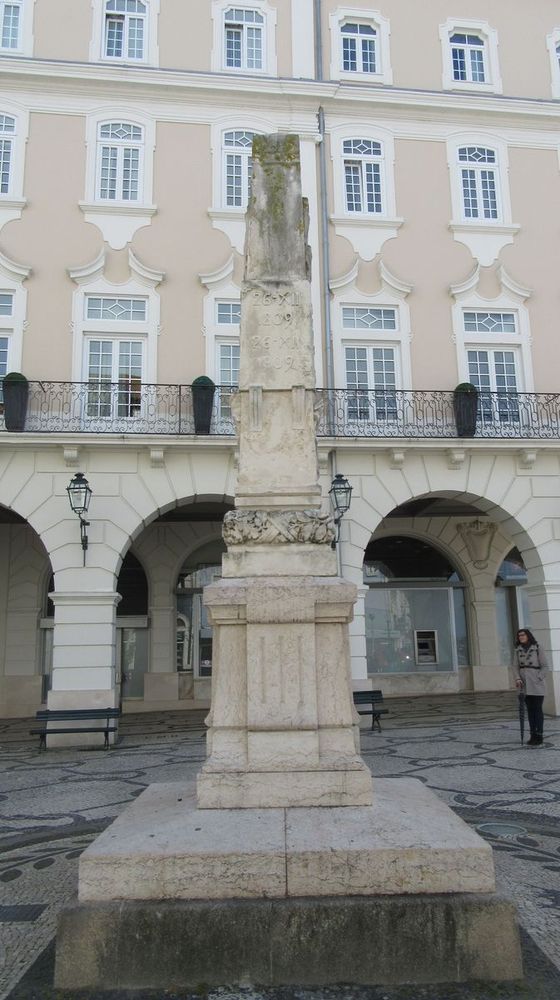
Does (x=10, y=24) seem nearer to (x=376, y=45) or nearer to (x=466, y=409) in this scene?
(x=376, y=45)

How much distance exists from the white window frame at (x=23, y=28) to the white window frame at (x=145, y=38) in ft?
4.17

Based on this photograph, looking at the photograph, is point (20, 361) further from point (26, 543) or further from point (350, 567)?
point (350, 567)

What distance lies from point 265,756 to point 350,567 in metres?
9.87

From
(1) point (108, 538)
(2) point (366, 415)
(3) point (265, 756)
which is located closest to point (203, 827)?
(3) point (265, 756)

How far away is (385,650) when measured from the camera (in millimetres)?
19703

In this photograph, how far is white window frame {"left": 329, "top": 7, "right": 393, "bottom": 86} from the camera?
53.8 feet

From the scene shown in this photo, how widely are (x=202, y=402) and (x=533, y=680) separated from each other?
24.5ft

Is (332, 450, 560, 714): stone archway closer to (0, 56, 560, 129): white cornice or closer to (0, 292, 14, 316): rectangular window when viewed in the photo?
(0, 292, 14, 316): rectangular window

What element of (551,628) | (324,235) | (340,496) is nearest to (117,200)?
(324,235)

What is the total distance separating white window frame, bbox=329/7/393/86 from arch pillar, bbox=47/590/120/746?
497 inches

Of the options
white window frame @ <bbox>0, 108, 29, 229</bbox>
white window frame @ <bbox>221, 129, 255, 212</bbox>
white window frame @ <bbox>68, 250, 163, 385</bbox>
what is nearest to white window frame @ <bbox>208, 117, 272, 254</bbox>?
white window frame @ <bbox>221, 129, 255, 212</bbox>

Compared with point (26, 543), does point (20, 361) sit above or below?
above

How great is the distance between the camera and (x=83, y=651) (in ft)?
42.0

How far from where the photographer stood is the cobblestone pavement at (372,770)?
3275mm
